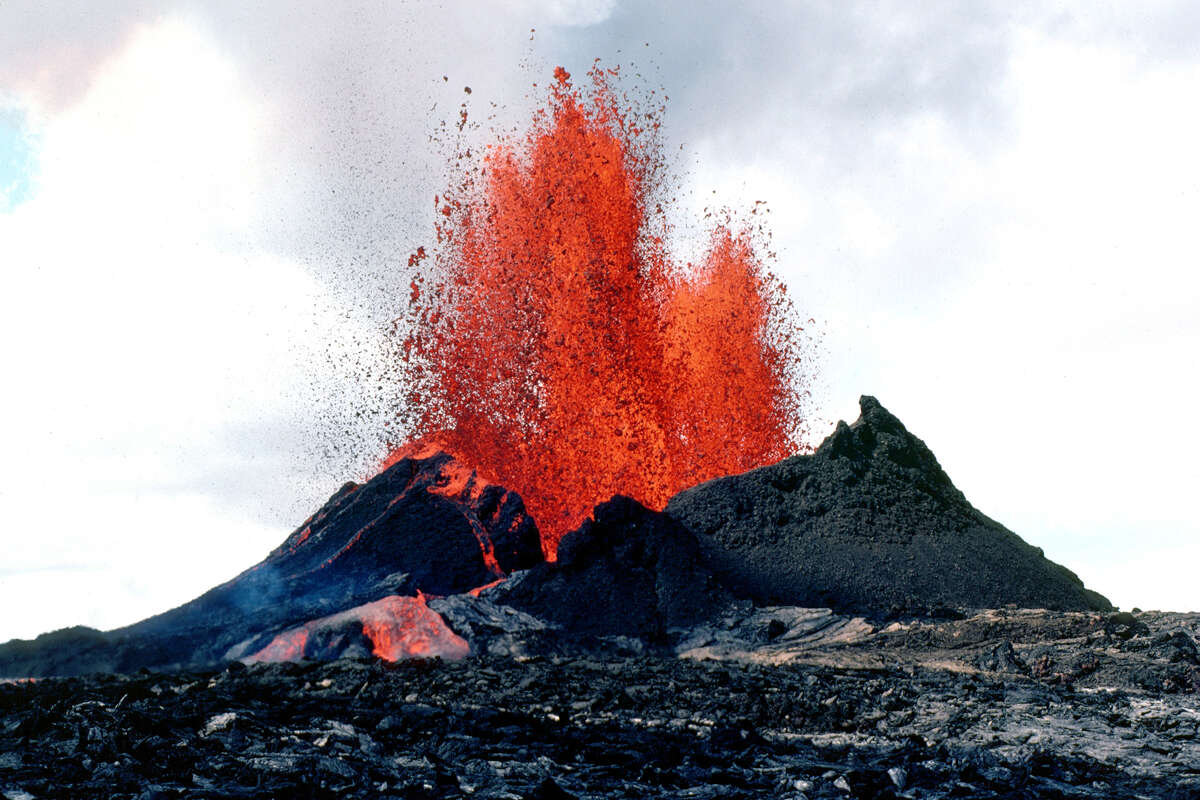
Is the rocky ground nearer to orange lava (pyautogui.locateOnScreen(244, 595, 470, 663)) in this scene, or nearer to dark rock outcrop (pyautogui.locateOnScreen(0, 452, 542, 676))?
orange lava (pyautogui.locateOnScreen(244, 595, 470, 663))

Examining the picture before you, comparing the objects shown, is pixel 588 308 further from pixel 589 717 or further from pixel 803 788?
pixel 803 788

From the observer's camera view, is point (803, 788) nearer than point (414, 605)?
Yes

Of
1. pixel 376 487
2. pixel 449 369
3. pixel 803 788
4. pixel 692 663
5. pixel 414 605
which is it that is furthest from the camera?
pixel 449 369

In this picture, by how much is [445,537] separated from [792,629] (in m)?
6.39

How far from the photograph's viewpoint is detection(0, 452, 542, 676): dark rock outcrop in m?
14.5

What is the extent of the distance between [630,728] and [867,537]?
10.4 m

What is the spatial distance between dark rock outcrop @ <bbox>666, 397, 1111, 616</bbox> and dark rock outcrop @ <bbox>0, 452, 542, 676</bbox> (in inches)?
148

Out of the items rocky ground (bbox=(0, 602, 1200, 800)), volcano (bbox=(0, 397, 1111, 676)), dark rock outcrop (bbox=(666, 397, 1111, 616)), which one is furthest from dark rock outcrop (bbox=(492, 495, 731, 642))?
rocky ground (bbox=(0, 602, 1200, 800))

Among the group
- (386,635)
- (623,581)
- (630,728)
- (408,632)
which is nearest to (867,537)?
(623,581)

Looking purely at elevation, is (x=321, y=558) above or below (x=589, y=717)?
above

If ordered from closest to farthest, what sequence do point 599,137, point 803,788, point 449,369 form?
point 803,788 < point 449,369 < point 599,137

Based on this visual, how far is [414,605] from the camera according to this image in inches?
556

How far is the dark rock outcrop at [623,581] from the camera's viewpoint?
Answer: 1509 cm

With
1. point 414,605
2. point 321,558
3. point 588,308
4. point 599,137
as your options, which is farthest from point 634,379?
point 414,605
